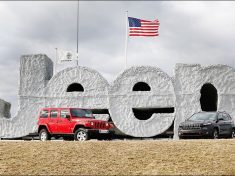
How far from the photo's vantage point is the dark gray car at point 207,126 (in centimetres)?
2169

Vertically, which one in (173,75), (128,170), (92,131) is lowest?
(128,170)

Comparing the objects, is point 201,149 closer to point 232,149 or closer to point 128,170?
point 232,149

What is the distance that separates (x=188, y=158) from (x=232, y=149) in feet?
6.91

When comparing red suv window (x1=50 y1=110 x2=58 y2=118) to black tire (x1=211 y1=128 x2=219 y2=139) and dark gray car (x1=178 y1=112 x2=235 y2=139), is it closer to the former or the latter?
dark gray car (x1=178 y1=112 x2=235 y2=139)

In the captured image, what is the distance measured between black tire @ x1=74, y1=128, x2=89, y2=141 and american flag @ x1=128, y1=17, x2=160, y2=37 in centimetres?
1179

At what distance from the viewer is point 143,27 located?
31.3 metres

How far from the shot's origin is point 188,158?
15.8m

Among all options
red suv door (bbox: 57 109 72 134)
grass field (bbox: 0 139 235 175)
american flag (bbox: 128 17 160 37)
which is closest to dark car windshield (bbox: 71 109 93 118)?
red suv door (bbox: 57 109 72 134)

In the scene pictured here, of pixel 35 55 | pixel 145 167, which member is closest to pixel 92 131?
pixel 145 167

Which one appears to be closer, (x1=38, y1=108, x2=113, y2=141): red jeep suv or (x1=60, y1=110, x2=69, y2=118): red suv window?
(x1=38, y1=108, x2=113, y2=141): red jeep suv

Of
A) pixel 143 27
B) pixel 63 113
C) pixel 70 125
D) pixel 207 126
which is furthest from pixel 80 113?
pixel 143 27

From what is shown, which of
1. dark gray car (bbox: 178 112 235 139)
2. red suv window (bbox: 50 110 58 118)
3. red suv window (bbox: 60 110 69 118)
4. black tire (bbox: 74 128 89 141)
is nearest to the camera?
black tire (bbox: 74 128 89 141)

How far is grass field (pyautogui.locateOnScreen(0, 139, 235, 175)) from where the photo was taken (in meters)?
14.8

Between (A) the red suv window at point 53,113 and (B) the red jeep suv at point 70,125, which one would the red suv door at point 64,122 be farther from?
(A) the red suv window at point 53,113
